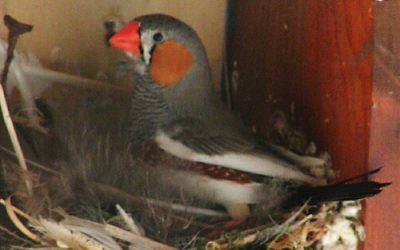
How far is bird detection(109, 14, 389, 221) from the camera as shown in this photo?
958mm

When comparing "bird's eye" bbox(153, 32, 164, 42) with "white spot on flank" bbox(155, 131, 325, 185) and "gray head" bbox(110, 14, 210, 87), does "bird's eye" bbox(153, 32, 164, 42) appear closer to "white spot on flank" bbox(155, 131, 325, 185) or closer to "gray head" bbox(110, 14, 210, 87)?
"gray head" bbox(110, 14, 210, 87)

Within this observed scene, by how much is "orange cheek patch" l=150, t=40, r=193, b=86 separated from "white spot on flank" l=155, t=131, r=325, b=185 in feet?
0.40

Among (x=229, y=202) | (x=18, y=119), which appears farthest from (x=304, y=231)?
(x=18, y=119)

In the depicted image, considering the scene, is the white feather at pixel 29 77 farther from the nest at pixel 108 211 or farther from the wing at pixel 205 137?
the wing at pixel 205 137

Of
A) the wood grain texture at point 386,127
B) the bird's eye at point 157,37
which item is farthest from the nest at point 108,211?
the bird's eye at point 157,37

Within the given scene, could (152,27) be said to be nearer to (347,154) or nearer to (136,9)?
(136,9)

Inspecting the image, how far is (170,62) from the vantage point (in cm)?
104

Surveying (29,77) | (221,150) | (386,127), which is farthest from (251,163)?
(29,77)

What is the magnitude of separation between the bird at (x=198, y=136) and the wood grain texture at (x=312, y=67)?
0.05 m

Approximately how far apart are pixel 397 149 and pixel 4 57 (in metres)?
0.53

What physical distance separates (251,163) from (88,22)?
1.21 ft

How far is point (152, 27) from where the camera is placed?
1028 mm

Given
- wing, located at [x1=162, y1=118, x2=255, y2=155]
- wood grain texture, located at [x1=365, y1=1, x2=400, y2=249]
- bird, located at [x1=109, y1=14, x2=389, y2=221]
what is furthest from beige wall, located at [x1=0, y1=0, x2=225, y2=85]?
wood grain texture, located at [x1=365, y1=1, x2=400, y2=249]

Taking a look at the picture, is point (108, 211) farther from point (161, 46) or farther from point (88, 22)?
point (88, 22)
